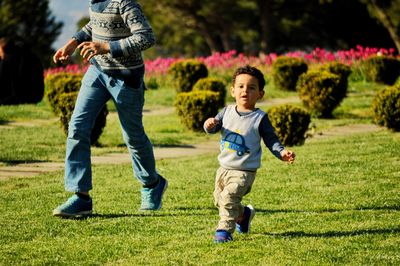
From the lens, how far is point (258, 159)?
5750mm

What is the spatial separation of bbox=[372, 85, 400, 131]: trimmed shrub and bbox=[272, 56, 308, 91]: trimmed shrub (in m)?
7.99

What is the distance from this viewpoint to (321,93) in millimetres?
16594

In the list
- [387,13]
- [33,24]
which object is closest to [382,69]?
[387,13]

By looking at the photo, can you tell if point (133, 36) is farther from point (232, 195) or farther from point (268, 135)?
point (232, 195)

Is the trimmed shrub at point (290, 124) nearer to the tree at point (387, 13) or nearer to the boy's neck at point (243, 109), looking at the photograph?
the boy's neck at point (243, 109)

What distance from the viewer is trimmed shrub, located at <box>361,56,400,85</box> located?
2173 cm

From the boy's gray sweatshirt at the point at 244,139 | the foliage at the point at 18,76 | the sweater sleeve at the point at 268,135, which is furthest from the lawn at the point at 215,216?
the foliage at the point at 18,76

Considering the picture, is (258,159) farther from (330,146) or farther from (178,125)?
(178,125)

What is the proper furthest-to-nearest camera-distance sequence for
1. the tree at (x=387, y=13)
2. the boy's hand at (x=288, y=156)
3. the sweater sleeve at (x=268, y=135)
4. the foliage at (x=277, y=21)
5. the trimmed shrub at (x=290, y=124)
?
the foliage at (x=277, y=21) → the tree at (x=387, y=13) → the trimmed shrub at (x=290, y=124) → the sweater sleeve at (x=268, y=135) → the boy's hand at (x=288, y=156)

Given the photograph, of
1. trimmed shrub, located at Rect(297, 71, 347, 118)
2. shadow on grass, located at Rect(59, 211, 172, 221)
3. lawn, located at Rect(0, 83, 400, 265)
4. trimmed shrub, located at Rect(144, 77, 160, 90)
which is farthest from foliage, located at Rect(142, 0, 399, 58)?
shadow on grass, located at Rect(59, 211, 172, 221)

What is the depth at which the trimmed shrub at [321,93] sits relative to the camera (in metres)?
16.5

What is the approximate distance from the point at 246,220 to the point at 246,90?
0.92m

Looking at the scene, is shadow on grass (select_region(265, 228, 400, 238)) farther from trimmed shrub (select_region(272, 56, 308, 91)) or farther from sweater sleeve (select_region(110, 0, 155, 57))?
trimmed shrub (select_region(272, 56, 308, 91))

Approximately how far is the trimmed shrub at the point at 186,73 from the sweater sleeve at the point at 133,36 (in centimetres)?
1496
